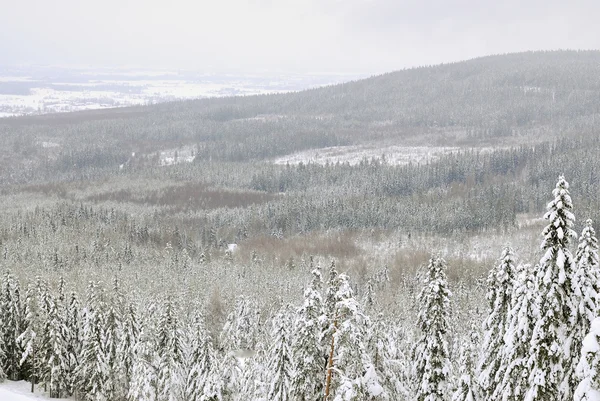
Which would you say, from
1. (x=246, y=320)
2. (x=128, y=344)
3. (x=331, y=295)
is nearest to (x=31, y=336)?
(x=128, y=344)

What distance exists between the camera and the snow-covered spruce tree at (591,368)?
39.6ft

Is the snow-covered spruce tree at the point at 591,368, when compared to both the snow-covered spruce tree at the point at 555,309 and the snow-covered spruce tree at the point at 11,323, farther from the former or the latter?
the snow-covered spruce tree at the point at 11,323

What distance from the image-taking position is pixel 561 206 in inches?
618

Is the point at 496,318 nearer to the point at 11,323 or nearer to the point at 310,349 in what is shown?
the point at 310,349

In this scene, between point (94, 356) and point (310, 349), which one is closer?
point (310, 349)

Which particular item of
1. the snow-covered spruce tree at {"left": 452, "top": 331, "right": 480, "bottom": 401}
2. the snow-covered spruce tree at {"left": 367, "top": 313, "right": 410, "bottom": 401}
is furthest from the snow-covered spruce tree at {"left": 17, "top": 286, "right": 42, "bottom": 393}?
the snow-covered spruce tree at {"left": 452, "top": 331, "right": 480, "bottom": 401}

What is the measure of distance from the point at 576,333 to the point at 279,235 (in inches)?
6655

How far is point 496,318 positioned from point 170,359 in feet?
99.8

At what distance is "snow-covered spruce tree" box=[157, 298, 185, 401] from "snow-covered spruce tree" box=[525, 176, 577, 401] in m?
34.9

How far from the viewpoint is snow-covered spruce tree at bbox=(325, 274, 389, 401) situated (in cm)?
1677

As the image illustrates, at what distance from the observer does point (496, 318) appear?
76.8 feet

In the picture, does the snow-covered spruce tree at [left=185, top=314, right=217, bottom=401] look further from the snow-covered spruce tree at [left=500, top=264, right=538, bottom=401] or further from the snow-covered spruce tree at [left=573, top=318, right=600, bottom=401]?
the snow-covered spruce tree at [left=573, top=318, right=600, bottom=401]

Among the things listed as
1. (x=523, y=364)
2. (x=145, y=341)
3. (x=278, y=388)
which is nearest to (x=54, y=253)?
(x=145, y=341)

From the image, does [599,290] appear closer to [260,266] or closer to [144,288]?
[144,288]
